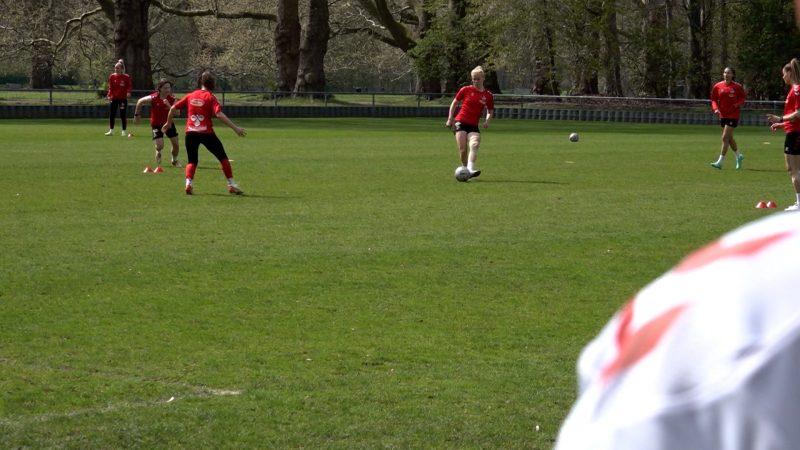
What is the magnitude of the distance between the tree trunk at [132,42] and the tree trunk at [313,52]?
6605 mm

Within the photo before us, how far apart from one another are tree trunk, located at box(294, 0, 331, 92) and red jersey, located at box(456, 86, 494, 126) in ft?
105

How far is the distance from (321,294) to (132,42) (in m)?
42.3

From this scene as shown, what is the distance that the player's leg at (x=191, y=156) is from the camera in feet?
60.7

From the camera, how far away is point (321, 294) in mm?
10070

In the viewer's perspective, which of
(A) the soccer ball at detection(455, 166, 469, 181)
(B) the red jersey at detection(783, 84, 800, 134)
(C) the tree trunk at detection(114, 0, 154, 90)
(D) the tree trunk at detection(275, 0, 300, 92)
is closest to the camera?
(B) the red jersey at detection(783, 84, 800, 134)

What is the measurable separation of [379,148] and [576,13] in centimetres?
2604

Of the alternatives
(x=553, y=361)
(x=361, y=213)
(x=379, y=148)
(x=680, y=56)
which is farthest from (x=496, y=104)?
(x=553, y=361)

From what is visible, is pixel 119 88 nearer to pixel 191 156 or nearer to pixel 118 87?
pixel 118 87

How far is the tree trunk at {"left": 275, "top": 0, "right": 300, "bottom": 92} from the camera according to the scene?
54938mm

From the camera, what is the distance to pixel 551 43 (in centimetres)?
5466

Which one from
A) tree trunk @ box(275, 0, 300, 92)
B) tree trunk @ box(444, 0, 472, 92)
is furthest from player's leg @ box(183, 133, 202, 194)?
tree trunk @ box(444, 0, 472, 92)

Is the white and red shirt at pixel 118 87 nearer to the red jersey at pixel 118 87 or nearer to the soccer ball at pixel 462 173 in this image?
the red jersey at pixel 118 87

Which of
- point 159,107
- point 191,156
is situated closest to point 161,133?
point 159,107

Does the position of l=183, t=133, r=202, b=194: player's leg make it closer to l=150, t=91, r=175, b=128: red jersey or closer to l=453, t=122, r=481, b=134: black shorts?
l=453, t=122, r=481, b=134: black shorts
